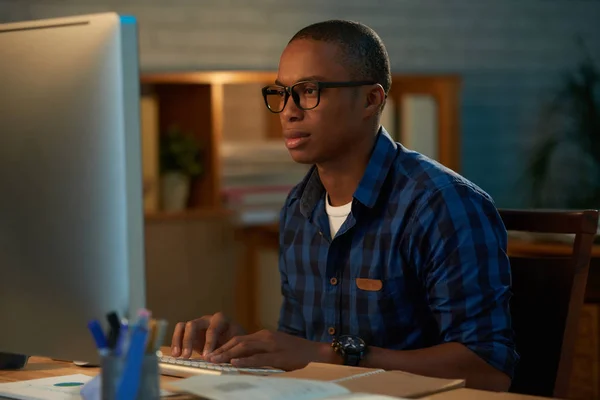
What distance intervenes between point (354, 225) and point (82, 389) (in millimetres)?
674

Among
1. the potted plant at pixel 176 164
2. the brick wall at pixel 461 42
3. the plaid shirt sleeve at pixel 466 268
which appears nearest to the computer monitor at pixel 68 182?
the plaid shirt sleeve at pixel 466 268

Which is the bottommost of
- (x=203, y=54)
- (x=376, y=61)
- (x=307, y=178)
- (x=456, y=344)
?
(x=456, y=344)

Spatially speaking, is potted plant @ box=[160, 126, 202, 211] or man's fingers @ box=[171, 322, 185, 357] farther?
potted plant @ box=[160, 126, 202, 211]

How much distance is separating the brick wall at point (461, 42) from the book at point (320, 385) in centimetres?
316

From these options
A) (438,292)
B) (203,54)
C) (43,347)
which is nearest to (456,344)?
(438,292)

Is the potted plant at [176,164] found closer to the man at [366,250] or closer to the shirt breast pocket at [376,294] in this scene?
the man at [366,250]

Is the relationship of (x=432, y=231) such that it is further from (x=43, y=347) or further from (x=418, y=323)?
(x=43, y=347)

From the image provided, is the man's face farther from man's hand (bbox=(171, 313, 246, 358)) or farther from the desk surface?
the desk surface

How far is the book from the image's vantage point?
1076mm

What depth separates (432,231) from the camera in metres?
1.60

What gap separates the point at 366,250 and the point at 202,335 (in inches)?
13.3

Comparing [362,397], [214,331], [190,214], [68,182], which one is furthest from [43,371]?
[190,214]

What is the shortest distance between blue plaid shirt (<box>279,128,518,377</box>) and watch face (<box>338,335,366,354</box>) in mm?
158

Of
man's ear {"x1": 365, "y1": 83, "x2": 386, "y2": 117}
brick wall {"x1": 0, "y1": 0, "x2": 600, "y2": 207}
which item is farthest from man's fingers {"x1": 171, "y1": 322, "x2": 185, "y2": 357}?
brick wall {"x1": 0, "y1": 0, "x2": 600, "y2": 207}
